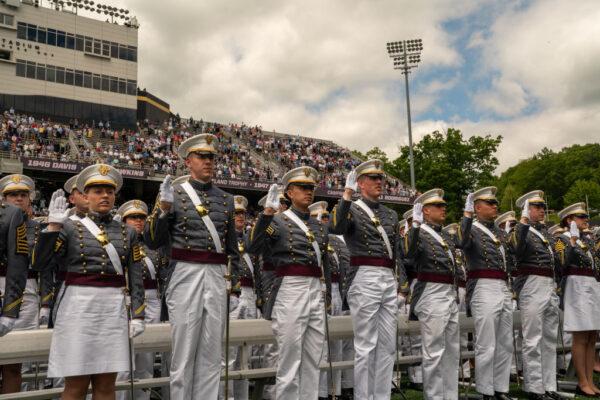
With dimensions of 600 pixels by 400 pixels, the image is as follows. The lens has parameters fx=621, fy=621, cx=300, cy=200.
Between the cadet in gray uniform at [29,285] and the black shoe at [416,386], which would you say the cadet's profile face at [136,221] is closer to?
the cadet in gray uniform at [29,285]

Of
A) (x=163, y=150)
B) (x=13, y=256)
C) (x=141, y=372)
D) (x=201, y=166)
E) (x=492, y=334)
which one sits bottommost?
(x=141, y=372)

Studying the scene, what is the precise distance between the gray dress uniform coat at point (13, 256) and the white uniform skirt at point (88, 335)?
1.32 ft

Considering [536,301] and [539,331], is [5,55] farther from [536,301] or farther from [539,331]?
[539,331]

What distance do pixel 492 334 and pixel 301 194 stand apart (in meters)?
3.06

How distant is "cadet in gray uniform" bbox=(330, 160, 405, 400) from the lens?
21.6 feet

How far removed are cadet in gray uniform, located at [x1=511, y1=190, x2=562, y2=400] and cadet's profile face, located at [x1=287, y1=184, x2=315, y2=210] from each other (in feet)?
10.7

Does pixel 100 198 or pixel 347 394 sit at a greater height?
pixel 100 198

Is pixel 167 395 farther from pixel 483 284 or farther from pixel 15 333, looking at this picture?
pixel 483 284

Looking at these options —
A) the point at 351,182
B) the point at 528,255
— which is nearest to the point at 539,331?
the point at 528,255

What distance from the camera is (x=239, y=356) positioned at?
7164 millimetres

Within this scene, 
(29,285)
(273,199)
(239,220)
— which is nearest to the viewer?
(273,199)

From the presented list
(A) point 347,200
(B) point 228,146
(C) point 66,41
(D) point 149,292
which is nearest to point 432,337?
(A) point 347,200

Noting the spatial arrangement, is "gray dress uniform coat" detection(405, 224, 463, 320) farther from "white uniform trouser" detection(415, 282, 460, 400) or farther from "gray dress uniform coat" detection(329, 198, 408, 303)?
"gray dress uniform coat" detection(329, 198, 408, 303)

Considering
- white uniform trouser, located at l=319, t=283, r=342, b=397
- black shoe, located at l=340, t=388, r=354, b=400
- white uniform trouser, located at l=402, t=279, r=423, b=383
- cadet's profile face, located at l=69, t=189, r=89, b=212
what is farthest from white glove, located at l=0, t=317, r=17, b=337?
white uniform trouser, located at l=402, t=279, r=423, b=383
